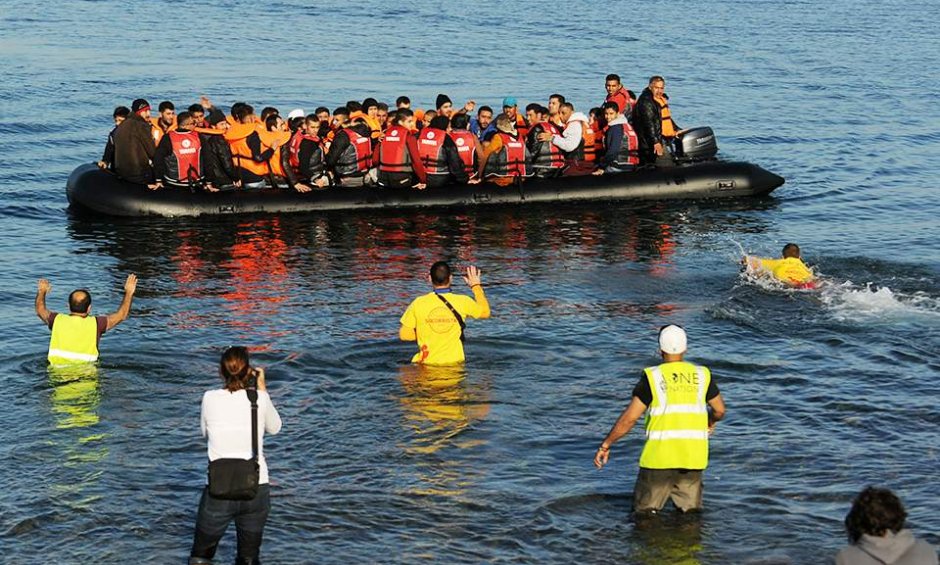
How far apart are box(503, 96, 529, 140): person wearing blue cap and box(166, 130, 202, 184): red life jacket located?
4834 mm

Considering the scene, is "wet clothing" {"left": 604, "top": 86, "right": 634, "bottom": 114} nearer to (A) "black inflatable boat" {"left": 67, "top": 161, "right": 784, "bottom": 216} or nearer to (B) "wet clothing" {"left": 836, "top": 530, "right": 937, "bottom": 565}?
(A) "black inflatable boat" {"left": 67, "top": 161, "right": 784, "bottom": 216}

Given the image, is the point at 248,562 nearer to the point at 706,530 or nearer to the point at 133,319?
the point at 706,530

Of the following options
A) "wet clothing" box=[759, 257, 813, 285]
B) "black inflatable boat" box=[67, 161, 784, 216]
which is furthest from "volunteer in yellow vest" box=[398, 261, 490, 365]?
"black inflatable boat" box=[67, 161, 784, 216]

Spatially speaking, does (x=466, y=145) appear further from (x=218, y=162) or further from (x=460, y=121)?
(x=218, y=162)

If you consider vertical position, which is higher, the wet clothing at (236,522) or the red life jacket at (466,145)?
the red life jacket at (466,145)

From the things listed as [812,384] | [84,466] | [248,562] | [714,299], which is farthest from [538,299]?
[248,562]

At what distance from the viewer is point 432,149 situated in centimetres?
2191

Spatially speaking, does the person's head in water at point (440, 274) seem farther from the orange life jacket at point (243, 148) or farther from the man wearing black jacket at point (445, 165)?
the orange life jacket at point (243, 148)

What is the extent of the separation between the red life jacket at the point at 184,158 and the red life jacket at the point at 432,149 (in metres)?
3.21

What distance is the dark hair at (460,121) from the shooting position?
21828mm

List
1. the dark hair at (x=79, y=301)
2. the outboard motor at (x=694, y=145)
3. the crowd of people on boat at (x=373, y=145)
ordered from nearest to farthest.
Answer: the dark hair at (x=79, y=301)
the crowd of people on boat at (x=373, y=145)
the outboard motor at (x=694, y=145)

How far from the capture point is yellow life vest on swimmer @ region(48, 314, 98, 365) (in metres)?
13.6

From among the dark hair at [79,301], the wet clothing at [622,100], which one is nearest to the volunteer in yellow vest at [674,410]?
the dark hair at [79,301]

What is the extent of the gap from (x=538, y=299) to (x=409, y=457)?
591cm
